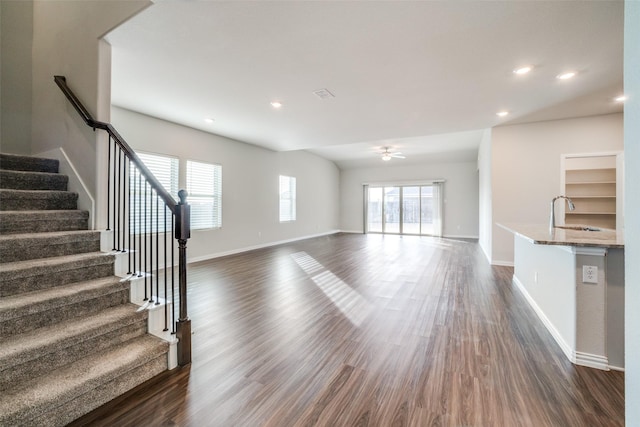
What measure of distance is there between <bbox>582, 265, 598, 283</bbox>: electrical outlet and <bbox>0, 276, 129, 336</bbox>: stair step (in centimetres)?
352

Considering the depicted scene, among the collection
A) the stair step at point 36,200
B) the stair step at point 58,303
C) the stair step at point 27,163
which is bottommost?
the stair step at point 58,303

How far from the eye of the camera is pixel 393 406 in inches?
63.9

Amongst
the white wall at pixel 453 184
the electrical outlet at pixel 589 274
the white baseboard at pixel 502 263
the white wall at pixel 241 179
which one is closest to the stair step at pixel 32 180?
the white wall at pixel 241 179

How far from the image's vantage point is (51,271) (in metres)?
1.95

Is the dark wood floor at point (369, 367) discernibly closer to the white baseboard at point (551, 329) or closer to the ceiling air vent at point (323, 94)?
the white baseboard at point (551, 329)

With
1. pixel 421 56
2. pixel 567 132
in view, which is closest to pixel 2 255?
pixel 421 56

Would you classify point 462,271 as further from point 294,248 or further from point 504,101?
point 294,248

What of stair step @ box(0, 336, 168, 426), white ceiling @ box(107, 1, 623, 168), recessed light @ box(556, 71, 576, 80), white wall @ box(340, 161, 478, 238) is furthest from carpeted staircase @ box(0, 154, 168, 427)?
white wall @ box(340, 161, 478, 238)

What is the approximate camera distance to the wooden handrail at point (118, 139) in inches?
81.7

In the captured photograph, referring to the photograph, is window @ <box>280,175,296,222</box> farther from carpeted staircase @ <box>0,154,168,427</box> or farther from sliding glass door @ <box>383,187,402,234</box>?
carpeted staircase @ <box>0,154,168,427</box>

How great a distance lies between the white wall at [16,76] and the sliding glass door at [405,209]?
32.7ft

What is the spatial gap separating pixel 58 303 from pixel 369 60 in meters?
3.39

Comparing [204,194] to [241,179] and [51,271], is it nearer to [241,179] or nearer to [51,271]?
[241,179]

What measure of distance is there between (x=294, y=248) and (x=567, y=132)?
6280 mm
